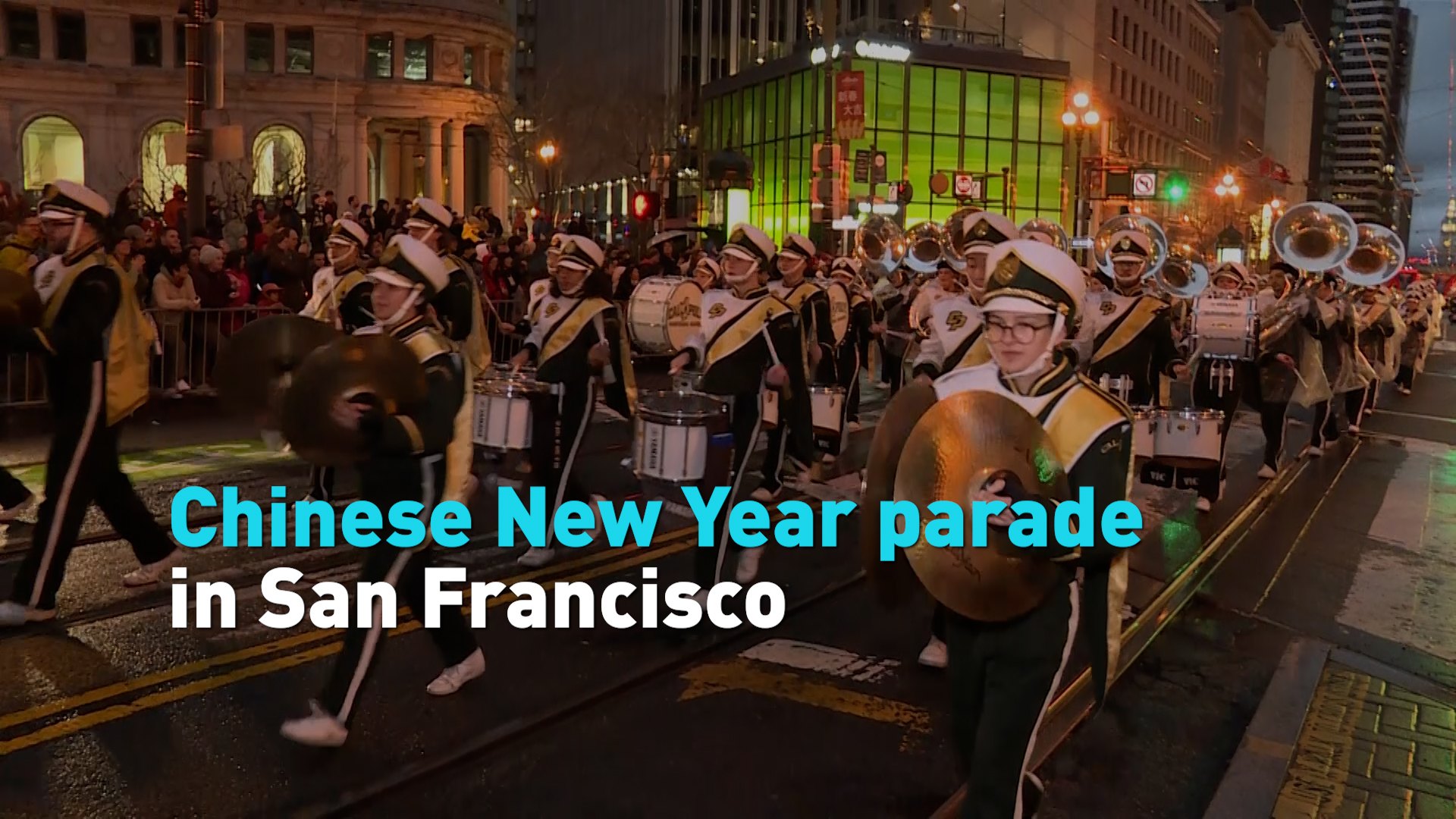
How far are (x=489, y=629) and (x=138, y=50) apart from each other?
60252mm

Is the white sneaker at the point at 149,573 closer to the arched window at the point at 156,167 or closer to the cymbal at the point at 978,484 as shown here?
the cymbal at the point at 978,484

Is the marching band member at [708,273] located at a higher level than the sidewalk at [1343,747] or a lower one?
higher

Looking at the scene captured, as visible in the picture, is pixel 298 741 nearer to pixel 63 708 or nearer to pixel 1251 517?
pixel 63 708

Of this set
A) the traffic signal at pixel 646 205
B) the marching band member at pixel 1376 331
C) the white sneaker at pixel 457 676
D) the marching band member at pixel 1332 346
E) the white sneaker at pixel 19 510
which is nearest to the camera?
the white sneaker at pixel 457 676

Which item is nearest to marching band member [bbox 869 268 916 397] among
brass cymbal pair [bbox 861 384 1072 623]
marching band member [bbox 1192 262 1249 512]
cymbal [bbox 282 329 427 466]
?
marching band member [bbox 1192 262 1249 512]

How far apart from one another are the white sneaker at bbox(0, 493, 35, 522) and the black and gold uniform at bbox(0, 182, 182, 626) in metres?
2.49

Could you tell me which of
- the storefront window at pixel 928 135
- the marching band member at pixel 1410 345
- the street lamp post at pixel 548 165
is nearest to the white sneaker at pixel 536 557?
the street lamp post at pixel 548 165

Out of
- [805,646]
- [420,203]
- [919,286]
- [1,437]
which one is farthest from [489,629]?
[919,286]

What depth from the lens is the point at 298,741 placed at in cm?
517

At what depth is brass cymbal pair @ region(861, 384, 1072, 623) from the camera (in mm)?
3498

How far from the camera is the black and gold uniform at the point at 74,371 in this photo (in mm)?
6535

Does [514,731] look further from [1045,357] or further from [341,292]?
[341,292]

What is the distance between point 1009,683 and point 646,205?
19.0 metres

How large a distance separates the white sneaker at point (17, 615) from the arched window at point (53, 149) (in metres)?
55.7
